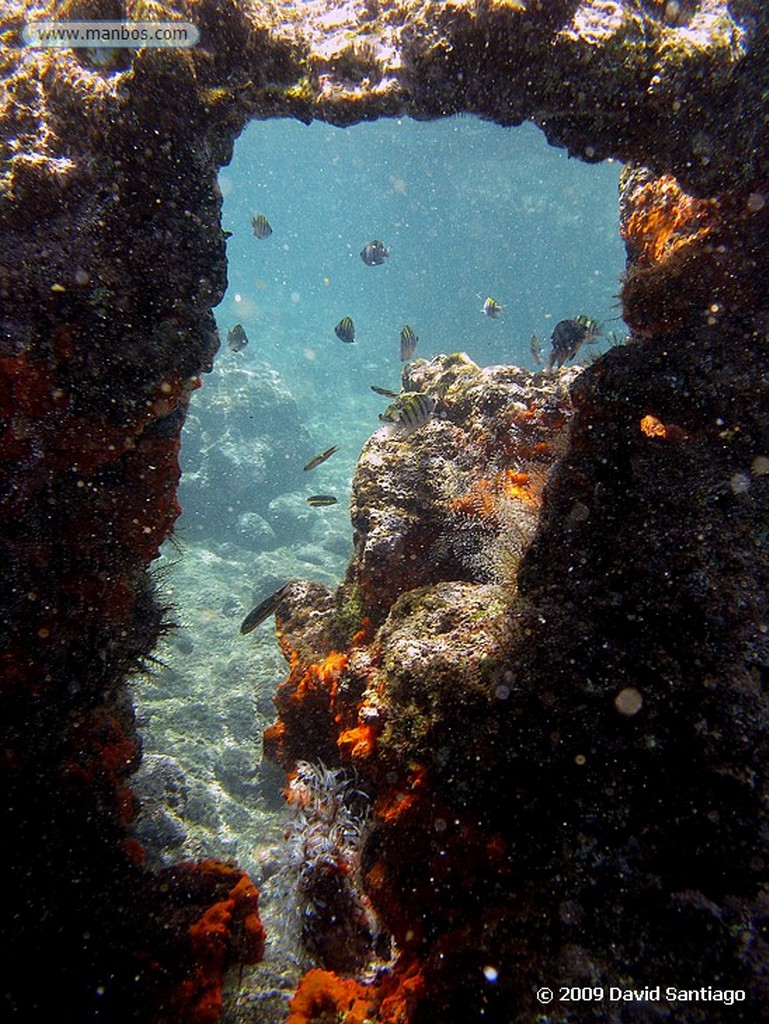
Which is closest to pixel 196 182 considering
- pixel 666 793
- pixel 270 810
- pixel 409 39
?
pixel 409 39

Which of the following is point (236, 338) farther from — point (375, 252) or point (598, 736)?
point (598, 736)

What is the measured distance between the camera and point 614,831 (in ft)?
7.38

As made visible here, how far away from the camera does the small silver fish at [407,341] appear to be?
7863 millimetres

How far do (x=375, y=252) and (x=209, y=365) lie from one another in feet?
20.4

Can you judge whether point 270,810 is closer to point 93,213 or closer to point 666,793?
point 666,793

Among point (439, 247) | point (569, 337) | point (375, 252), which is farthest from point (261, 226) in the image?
point (439, 247)

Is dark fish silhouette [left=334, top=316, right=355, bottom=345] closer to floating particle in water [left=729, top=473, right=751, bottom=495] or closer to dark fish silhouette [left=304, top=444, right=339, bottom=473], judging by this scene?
dark fish silhouette [left=304, top=444, right=339, bottom=473]

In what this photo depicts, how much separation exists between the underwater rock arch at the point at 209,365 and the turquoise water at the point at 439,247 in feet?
71.4

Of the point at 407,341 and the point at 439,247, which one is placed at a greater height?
the point at 439,247

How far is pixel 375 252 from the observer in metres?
8.75

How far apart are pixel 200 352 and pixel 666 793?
144 inches

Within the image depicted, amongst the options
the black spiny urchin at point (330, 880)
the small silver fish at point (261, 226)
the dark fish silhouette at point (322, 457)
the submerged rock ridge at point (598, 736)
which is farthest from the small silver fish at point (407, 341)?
the black spiny urchin at point (330, 880)

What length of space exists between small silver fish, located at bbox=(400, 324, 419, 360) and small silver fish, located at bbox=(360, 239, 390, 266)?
1.61 meters

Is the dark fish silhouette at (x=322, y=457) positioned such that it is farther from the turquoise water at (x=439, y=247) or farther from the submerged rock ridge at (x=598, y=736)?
the turquoise water at (x=439, y=247)
